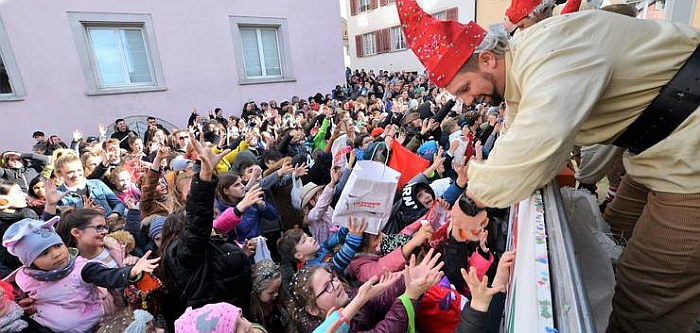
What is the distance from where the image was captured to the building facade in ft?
65.2

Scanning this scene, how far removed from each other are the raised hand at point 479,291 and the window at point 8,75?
11314 millimetres

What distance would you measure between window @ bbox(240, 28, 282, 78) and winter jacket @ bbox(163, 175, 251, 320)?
10.7m

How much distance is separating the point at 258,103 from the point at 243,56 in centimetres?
159

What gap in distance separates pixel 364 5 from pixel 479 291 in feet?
87.7

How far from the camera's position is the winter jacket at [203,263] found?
2.14 metres

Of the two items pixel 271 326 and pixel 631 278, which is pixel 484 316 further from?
pixel 271 326

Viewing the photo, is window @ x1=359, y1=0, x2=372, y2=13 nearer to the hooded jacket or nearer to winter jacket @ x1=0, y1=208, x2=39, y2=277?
the hooded jacket

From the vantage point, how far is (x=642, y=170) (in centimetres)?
134

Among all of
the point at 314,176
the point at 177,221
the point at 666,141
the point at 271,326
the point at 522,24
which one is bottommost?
the point at 271,326

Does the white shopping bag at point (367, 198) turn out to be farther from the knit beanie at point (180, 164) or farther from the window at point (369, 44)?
the window at point (369, 44)

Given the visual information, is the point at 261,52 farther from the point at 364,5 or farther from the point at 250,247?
the point at 364,5

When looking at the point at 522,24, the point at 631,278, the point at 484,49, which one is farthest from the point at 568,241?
the point at 522,24

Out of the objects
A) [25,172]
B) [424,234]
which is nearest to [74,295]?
[424,234]

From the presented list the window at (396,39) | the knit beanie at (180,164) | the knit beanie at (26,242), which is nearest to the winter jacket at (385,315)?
the knit beanie at (26,242)
